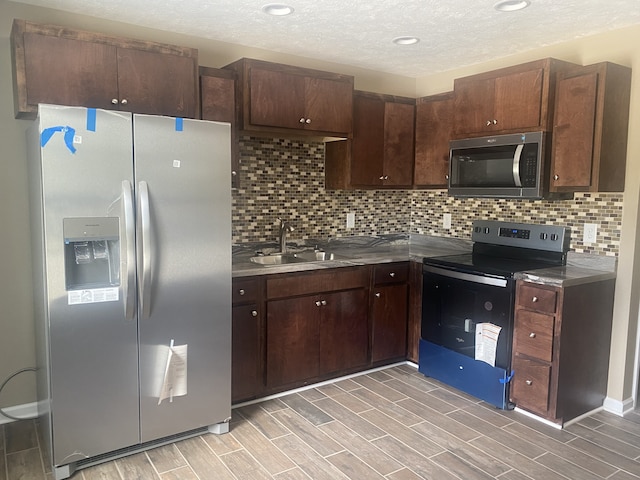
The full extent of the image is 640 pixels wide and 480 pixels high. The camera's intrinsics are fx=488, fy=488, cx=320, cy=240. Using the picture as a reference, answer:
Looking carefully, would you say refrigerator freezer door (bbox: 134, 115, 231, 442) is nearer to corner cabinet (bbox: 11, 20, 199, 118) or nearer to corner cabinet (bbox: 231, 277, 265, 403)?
corner cabinet (bbox: 231, 277, 265, 403)

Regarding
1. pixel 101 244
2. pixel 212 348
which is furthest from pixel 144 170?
pixel 212 348

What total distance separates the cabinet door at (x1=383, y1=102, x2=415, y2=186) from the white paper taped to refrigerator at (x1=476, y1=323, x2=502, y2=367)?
1.40 meters

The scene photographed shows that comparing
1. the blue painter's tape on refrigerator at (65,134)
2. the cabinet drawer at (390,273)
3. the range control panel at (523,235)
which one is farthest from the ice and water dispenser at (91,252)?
the range control panel at (523,235)

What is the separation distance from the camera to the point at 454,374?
3412 millimetres

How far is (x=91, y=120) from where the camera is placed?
7.40ft

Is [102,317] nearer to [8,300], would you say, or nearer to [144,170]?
[144,170]

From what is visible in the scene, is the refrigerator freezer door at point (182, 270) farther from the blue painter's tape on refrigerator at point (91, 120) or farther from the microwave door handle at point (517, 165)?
the microwave door handle at point (517, 165)

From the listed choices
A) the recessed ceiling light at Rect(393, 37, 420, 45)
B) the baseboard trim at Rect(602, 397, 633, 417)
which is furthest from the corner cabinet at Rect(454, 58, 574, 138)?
the baseboard trim at Rect(602, 397, 633, 417)

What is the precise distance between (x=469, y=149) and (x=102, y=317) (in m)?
2.63

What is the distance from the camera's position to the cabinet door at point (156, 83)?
2.69 metres

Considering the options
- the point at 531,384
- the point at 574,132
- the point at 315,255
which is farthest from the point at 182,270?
the point at 574,132

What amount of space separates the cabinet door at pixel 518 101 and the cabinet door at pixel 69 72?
2.41m

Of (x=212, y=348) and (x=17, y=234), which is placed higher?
(x=17, y=234)

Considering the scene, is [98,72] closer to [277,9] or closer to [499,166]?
[277,9]
